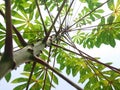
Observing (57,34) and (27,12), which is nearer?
(57,34)

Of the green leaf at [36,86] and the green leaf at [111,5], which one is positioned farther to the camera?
the green leaf at [111,5]

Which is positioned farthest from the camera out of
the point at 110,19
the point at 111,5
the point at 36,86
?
the point at 111,5

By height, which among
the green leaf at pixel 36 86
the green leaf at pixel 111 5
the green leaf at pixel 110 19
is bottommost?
the green leaf at pixel 36 86

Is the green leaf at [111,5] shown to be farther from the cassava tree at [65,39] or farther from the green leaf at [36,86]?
the green leaf at [36,86]

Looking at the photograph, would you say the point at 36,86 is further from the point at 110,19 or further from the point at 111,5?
the point at 111,5

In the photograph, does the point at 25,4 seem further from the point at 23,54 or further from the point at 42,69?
the point at 23,54

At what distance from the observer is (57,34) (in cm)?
342

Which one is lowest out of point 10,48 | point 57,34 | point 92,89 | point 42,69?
point 92,89

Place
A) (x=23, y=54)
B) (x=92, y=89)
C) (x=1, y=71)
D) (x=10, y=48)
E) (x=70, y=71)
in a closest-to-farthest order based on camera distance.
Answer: (x=1, y=71)
(x=10, y=48)
(x=23, y=54)
(x=92, y=89)
(x=70, y=71)

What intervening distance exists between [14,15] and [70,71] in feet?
3.98

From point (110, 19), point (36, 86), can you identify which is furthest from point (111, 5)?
point (36, 86)

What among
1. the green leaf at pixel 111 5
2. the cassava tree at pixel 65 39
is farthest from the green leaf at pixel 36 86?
the green leaf at pixel 111 5

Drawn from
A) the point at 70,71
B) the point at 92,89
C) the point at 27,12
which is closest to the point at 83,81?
the point at 92,89

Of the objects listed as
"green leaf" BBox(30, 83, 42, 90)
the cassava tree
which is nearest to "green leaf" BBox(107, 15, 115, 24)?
the cassava tree
